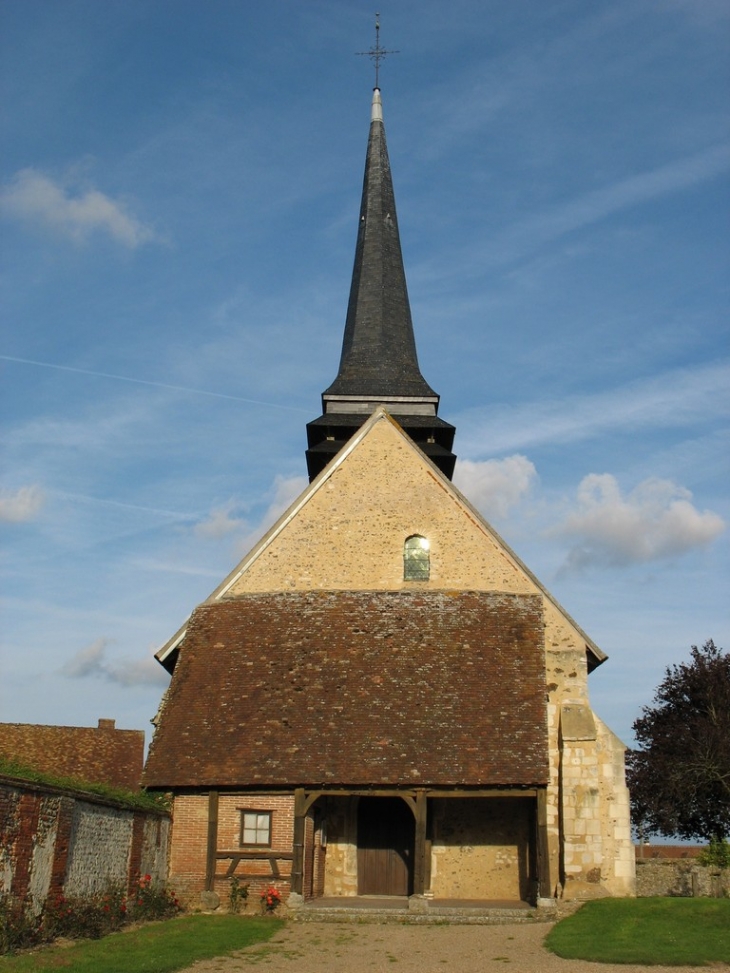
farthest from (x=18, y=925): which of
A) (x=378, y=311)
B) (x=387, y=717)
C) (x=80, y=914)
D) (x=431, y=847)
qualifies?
(x=378, y=311)

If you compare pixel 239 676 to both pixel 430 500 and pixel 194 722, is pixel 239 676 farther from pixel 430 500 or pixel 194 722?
pixel 430 500

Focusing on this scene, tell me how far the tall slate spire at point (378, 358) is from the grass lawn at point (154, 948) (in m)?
12.8

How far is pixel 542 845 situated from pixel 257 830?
4.58 meters

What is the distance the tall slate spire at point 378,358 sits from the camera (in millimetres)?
24969

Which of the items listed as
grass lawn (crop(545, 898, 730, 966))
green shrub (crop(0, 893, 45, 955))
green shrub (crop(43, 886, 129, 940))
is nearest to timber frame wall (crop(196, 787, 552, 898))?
grass lawn (crop(545, 898, 730, 966))

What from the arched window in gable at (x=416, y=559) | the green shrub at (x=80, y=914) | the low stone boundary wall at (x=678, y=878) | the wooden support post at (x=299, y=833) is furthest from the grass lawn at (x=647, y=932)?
the low stone boundary wall at (x=678, y=878)

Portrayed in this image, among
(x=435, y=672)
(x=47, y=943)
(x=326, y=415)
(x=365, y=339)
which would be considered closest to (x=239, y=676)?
(x=435, y=672)

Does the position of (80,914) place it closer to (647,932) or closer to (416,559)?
(647,932)

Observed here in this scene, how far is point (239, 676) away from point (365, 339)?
12455 millimetres

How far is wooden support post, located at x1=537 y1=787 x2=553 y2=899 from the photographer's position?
49.3 feet

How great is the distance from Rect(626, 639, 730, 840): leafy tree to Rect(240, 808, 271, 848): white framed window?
615 inches

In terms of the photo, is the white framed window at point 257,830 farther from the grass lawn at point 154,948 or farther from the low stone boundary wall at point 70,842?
the low stone boundary wall at point 70,842

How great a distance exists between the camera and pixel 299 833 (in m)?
15.2

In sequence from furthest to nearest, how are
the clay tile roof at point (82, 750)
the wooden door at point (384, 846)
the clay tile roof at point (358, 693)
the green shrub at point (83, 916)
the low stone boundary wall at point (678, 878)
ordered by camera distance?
the clay tile roof at point (82, 750) < the low stone boundary wall at point (678, 878) < the wooden door at point (384, 846) < the clay tile roof at point (358, 693) < the green shrub at point (83, 916)
